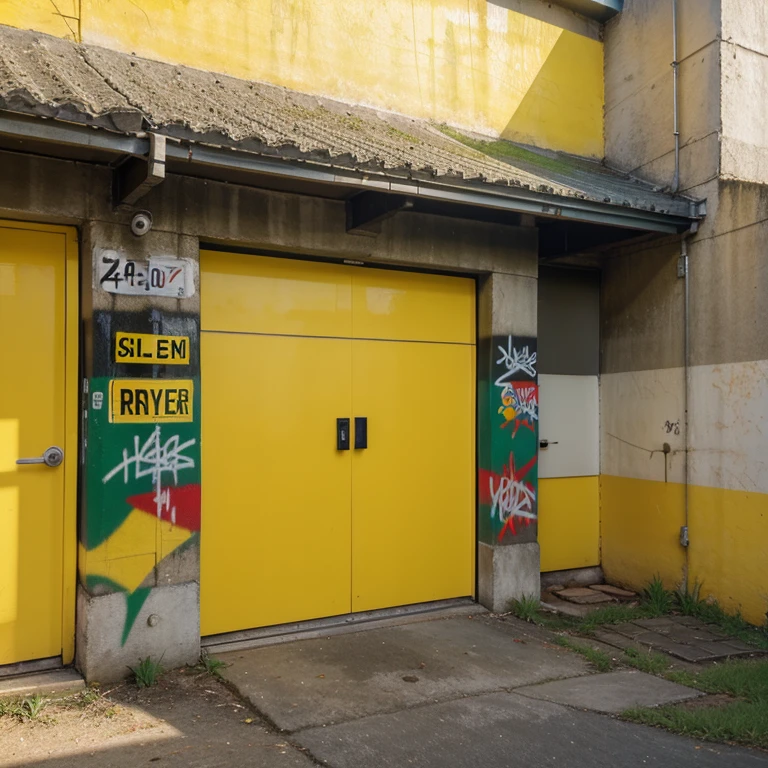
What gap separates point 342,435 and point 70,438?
1.93 metres

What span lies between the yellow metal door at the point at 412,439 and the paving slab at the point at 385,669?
473 mm

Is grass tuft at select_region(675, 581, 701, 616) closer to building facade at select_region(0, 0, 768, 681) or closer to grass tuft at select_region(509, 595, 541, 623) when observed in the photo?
building facade at select_region(0, 0, 768, 681)

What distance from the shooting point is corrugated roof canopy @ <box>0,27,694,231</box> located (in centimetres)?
397

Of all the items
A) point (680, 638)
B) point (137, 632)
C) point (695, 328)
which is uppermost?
point (695, 328)

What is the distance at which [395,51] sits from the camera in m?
6.51

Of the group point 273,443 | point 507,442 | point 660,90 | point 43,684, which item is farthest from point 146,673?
point 660,90

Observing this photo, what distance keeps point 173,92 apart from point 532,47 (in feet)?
12.9

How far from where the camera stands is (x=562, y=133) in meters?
7.40

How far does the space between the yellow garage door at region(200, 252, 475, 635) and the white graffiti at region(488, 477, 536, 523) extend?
238 mm

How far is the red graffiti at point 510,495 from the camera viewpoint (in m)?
6.14

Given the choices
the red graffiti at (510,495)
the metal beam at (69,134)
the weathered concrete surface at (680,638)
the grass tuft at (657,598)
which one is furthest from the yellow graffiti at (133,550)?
the grass tuft at (657,598)

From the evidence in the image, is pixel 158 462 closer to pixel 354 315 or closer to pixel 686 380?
pixel 354 315

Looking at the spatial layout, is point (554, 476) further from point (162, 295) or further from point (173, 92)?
point (173, 92)

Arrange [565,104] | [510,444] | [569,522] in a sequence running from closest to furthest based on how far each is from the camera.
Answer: [510,444], [569,522], [565,104]
